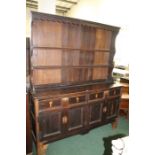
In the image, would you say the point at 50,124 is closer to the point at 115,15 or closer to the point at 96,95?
the point at 96,95

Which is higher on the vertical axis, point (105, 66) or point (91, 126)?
point (105, 66)

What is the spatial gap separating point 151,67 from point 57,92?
1.73 meters

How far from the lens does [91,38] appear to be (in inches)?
102

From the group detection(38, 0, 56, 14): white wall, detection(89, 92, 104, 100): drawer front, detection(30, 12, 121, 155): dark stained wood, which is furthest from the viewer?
detection(38, 0, 56, 14): white wall

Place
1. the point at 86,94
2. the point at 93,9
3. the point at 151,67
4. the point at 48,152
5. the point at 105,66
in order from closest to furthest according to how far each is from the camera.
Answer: the point at 151,67 → the point at 48,152 → the point at 86,94 → the point at 105,66 → the point at 93,9

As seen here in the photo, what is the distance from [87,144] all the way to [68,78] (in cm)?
112

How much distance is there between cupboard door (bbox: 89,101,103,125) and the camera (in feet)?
8.00

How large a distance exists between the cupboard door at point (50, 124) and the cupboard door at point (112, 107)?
99 centimetres

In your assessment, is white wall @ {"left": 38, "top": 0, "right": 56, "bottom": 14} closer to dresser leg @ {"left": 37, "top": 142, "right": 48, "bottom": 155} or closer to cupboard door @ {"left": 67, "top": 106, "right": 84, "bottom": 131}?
cupboard door @ {"left": 67, "top": 106, "right": 84, "bottom": 131}

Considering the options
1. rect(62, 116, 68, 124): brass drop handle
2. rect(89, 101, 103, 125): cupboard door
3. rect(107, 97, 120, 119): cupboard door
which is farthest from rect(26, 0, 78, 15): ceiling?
rect(62, 116, 68, 124): brass drop handle

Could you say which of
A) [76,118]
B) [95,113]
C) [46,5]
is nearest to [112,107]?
[95,113]

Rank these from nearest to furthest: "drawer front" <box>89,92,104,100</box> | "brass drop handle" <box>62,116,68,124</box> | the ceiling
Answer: "brass drop handle" <box>62,116,68,124</box>
"drawer front" <box>89,92,104,100</box>
the ceiling
